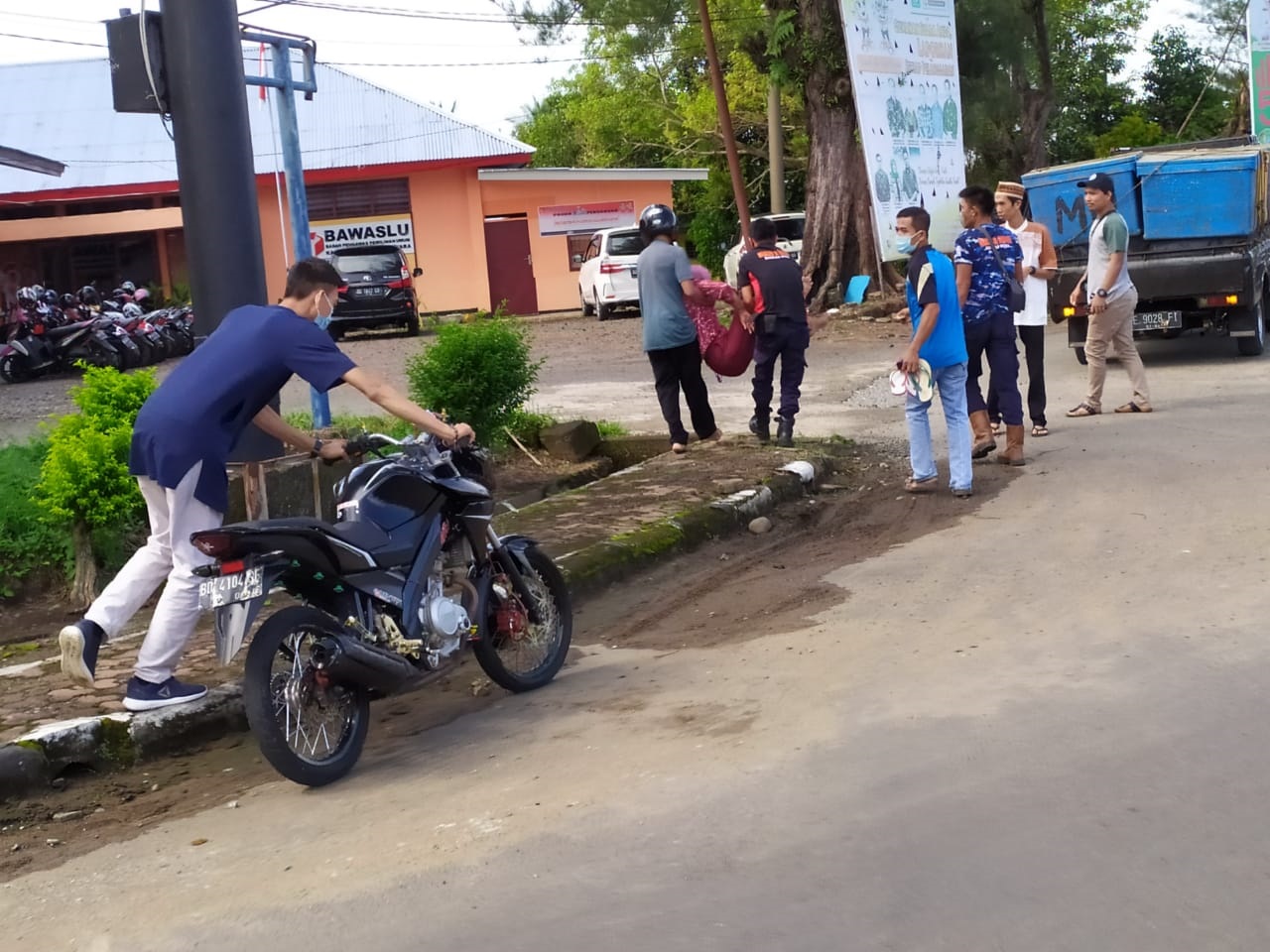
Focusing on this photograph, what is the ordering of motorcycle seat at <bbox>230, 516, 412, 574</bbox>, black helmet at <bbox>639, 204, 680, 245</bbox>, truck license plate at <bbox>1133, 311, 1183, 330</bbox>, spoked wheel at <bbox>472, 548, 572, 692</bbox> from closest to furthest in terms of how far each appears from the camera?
motorcycle seat at <bbox>230, 516, 412, 574</bbox> < spoked wheel at <bbox>472, 548, 572, 692</bbox> < black helmet at <bbox>639, 204, 680, 245</bbox> < truck license plate at <bbox>1133, 311, 1183, 330</bbox>

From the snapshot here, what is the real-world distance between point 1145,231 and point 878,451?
559 centimetres

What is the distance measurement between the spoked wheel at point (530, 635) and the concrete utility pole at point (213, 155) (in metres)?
2.50

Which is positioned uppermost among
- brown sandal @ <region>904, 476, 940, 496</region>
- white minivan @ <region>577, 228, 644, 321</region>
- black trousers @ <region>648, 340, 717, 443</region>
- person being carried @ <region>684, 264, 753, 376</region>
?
white minivan @ <region>577, 228, 644, 321</region>

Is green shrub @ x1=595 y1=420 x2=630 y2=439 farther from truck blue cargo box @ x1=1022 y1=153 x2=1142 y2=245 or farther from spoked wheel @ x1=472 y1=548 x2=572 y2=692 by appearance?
spoked wheel @ x1=472 y1=548 x2=572 y2=692

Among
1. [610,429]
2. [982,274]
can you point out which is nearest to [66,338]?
[610,429]

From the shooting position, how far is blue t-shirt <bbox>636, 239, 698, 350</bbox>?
11.0 m

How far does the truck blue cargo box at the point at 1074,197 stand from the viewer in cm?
1579

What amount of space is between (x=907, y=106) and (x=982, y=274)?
11.6 m

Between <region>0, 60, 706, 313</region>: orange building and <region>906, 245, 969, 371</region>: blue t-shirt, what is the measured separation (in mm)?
24181

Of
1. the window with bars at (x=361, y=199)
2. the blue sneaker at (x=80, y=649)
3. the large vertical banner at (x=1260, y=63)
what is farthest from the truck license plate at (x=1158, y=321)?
the window with bars at (x=361, y=199)

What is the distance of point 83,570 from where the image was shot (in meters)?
8.87

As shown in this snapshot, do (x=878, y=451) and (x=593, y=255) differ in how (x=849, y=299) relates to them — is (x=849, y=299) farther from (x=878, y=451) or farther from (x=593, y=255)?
(x=878, y=451)

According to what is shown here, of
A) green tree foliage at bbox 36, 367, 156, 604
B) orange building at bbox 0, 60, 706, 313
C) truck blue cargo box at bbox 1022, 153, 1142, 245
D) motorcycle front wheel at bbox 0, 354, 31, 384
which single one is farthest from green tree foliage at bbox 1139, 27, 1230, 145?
green tree foliage at bbox 36, 367, 156, 604

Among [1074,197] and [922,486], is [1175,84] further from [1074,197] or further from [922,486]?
[922,486]
